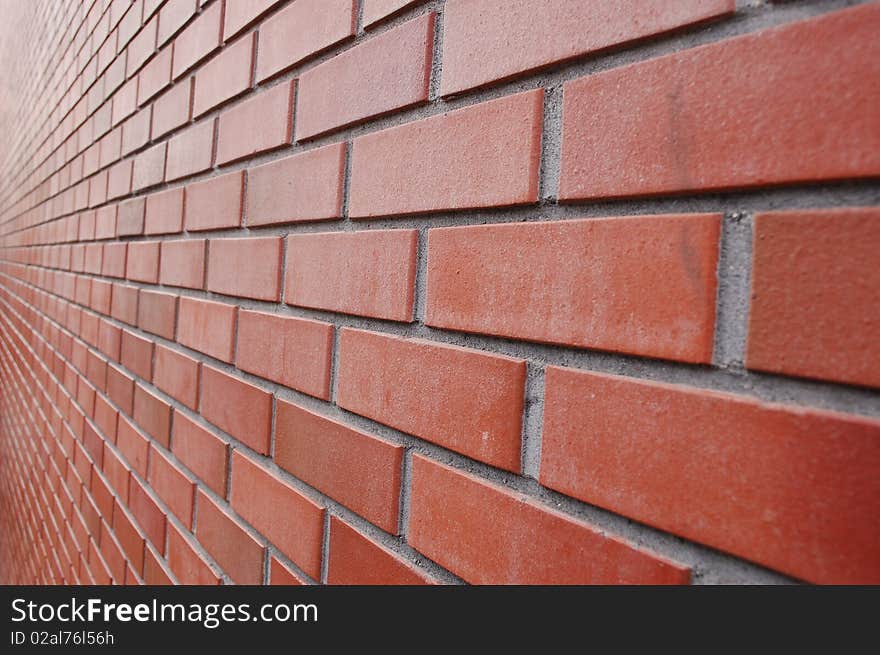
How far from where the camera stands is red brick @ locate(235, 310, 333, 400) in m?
0.98

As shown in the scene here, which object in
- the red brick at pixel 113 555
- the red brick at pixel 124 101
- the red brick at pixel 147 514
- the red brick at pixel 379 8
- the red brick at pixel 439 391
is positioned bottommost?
the red brick at pixel 113 555

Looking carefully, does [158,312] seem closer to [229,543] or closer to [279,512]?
[229,543]

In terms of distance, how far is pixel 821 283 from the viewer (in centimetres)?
43

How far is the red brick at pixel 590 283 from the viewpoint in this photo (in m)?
0.51

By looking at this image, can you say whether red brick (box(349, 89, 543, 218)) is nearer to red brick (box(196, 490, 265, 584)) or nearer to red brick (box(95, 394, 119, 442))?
red brick (box(196, 490, 265, 584))

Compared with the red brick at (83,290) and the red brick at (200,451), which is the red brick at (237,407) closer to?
the red brick at (200,451)

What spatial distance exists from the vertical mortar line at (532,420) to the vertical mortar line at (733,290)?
180mm

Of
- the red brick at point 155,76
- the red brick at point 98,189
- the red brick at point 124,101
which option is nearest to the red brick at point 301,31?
the red brick at point 155,76

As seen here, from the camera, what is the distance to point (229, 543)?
47.9 inches

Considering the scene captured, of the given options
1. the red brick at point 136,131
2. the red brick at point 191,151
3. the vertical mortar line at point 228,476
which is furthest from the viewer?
the red brick at point 136,131

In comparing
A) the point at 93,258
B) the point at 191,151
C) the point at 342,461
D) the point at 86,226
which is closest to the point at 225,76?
the point at 191,151
